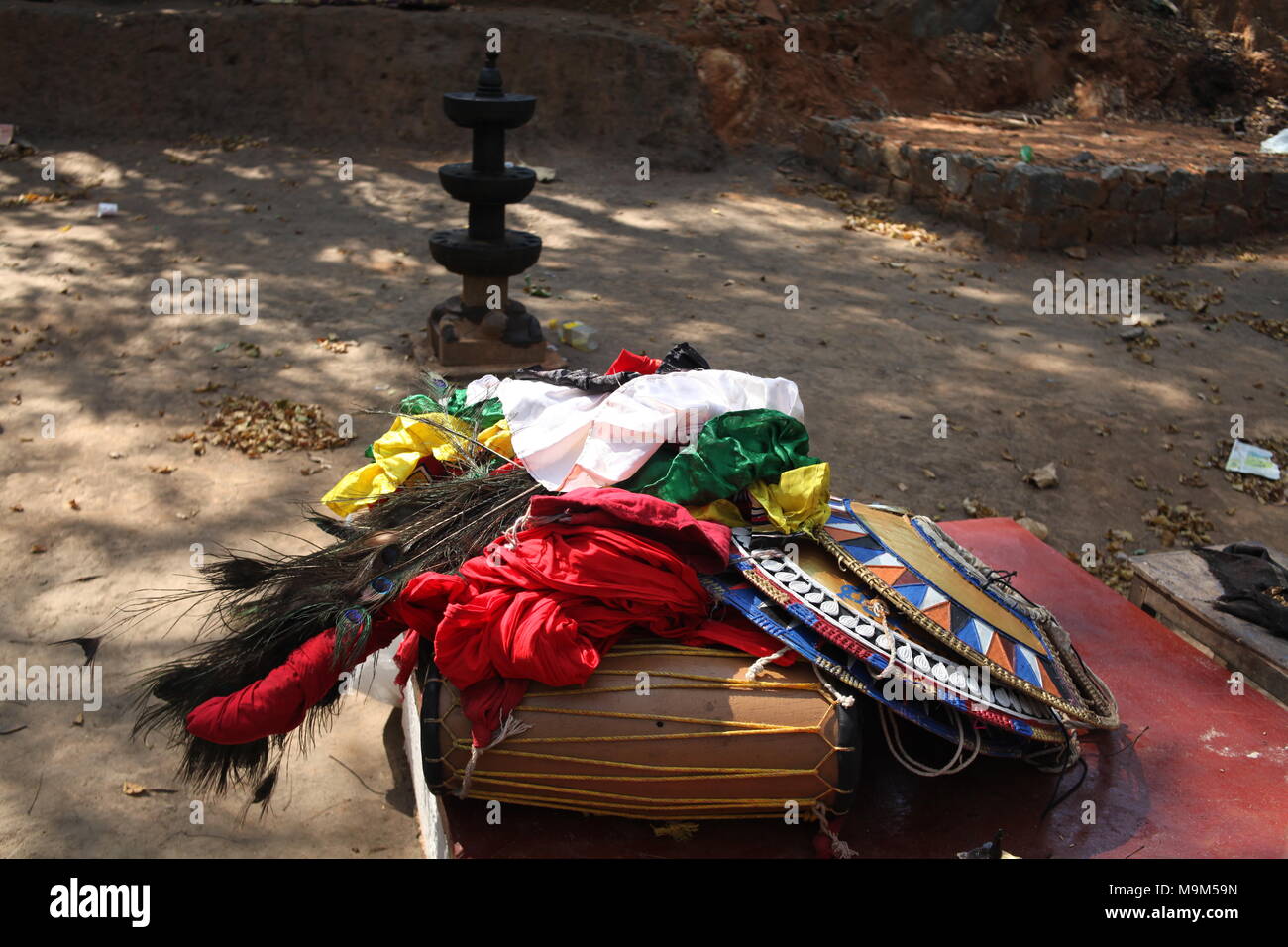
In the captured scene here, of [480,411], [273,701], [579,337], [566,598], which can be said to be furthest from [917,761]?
[579,337]

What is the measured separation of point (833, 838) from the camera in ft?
7.80

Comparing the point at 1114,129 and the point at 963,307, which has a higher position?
the point at 1114,129

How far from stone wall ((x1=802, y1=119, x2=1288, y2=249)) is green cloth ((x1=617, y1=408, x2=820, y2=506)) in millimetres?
6579

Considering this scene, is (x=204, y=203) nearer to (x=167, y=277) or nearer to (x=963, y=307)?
(x=167, y=277)

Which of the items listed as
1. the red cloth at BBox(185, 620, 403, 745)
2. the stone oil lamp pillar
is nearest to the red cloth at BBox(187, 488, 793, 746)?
the red cloth at BBox(185, 620, 403, 745)

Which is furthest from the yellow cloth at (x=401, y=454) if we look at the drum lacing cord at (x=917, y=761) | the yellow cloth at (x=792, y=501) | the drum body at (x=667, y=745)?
the drum lacing cord at (x=917, y=761)

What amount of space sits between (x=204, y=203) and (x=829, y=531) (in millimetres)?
7398

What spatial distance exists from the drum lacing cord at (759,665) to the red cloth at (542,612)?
0.03 m

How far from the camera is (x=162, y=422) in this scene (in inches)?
206

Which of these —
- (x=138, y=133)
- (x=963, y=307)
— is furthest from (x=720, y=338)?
(x=138, y=133)

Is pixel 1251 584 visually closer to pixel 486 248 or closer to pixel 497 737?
pixel 497 737

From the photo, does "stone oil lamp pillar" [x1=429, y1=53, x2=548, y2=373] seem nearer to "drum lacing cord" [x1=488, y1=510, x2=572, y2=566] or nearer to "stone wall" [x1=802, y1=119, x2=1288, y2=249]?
"drum lacing cord" [x1=488, y1=510, x2=572, y2=566]

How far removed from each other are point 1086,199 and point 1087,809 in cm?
718

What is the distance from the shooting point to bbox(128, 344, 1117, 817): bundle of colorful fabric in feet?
7.73
